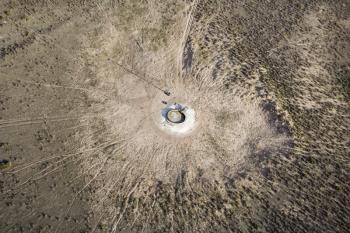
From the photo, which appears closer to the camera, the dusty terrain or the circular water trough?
the dusty terrain

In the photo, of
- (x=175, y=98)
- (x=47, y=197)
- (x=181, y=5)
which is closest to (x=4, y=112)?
(x=47, y=197)

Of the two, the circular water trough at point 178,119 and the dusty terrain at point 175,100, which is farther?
the circular water trough at point 178,119

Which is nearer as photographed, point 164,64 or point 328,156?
point 328,156

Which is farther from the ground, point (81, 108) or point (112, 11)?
point (112, 11)

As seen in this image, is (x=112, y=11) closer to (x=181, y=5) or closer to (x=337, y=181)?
(x=181, y=5)

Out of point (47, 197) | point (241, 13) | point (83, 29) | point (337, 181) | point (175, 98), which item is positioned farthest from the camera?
point (241, 13)

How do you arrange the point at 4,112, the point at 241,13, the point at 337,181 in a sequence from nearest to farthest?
1. the point at 337,181
2. the point at 4,112
3. the point at 241,13

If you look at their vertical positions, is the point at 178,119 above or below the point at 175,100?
below

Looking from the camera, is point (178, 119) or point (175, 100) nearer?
point (178, 119)
